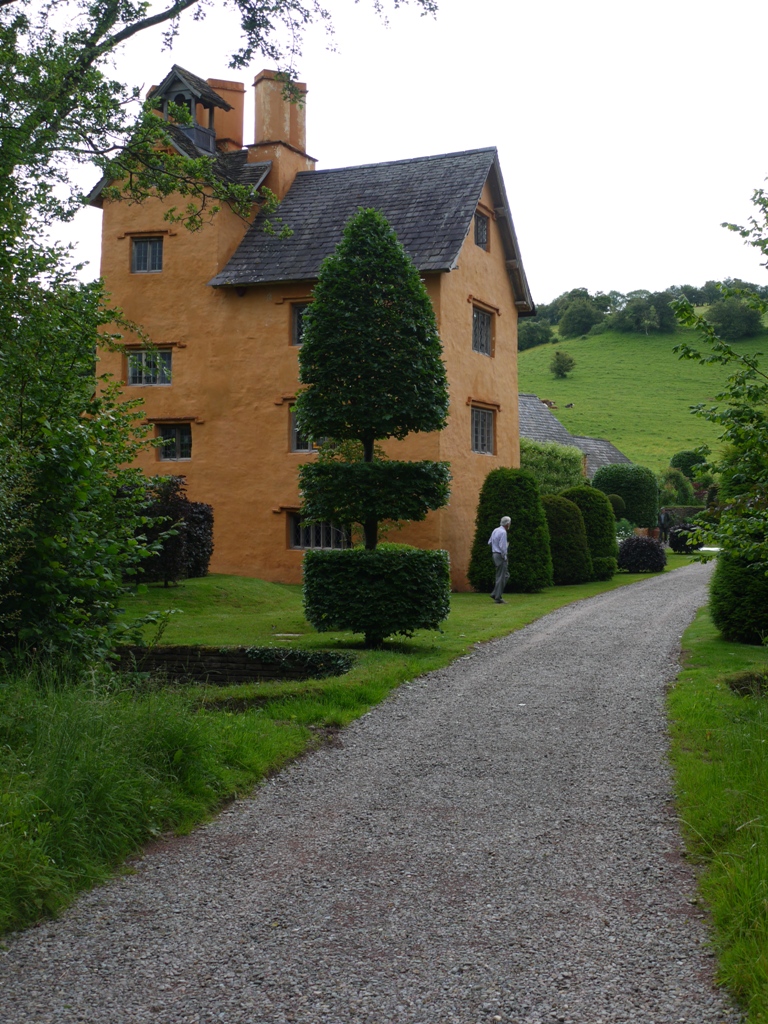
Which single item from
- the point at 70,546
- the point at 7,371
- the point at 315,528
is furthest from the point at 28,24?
the point at 315,528

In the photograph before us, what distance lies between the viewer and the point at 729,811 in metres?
5.50

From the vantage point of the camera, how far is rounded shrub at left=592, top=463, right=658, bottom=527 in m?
44.1

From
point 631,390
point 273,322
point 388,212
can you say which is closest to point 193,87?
point 388,212

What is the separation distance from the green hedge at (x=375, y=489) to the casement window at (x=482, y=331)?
1253 cm

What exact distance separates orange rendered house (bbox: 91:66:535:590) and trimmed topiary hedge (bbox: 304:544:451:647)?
967cm

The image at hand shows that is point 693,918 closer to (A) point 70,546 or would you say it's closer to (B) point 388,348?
(A) point 70,546

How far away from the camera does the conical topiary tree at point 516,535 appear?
22219 mm

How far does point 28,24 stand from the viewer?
14.7 m

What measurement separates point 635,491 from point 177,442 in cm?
2579

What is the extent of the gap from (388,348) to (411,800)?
26.5 feet

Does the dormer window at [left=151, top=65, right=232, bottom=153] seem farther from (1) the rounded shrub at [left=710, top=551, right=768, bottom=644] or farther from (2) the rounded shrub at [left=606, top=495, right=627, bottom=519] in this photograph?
(2) the rounded shrub at [left=606, top=495, right=627, bottom=519]

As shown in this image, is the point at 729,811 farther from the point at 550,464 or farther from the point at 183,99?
the point at 550,464

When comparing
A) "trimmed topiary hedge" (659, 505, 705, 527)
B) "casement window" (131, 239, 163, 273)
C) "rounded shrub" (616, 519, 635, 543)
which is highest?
"casement window" (131, 239, 163, 273)

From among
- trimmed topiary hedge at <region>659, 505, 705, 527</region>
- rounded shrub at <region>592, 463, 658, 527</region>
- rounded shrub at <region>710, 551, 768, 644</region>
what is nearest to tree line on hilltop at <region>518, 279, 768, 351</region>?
trimmed topiary hedge at <region>659, 505, 705, 527</region>
